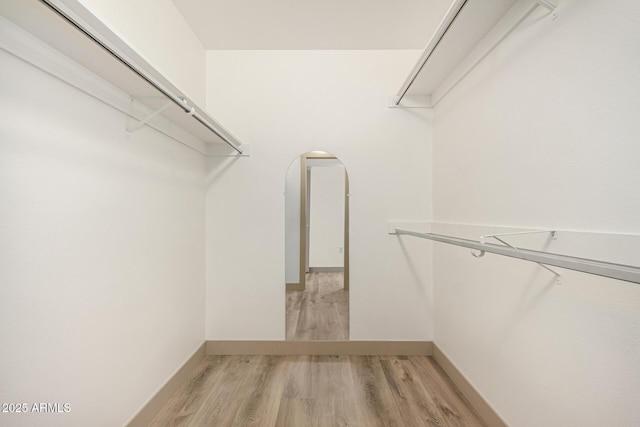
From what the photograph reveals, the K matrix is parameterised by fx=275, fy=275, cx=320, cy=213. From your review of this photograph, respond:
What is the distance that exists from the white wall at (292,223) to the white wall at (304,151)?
0.06 meters

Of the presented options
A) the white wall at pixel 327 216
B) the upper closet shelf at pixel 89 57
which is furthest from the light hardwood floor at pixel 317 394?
the upper closet shelf at pixel 89 57

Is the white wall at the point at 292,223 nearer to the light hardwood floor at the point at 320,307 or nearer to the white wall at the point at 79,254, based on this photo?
the light hardwood floor at the point at 320,307

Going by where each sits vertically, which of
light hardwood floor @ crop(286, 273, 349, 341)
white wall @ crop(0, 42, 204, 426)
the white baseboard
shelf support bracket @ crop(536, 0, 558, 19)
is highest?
shelf support bracket @ crop(536, 0, 558, 19)

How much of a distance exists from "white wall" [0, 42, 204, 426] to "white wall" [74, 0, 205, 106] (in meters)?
0.40

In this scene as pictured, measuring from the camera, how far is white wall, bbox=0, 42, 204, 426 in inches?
34.5

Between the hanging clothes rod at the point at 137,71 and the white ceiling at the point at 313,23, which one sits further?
the white ceiling at the point at 313,23

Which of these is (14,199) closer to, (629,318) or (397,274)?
(629,318)

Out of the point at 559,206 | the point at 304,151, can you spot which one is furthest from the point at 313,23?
the point at 559,206

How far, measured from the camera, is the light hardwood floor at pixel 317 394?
5.16ft

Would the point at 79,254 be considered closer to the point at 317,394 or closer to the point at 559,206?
the point at 317,394

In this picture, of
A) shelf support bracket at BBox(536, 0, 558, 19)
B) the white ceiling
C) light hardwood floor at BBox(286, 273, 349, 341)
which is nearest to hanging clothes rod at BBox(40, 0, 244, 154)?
the white ceiling

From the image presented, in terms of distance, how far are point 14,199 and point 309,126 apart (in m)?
1.87

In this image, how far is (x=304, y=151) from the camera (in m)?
2.37

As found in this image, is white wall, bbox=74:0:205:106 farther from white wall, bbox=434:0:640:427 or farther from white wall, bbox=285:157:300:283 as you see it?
white wall, bbox=434:0:640:427
